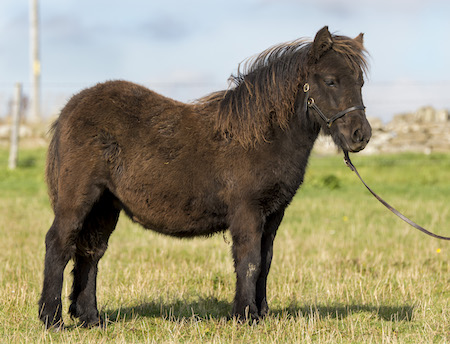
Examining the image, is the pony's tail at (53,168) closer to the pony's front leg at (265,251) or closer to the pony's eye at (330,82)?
the pony's front leg at (265,251)

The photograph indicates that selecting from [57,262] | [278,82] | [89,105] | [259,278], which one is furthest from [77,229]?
[278,82]

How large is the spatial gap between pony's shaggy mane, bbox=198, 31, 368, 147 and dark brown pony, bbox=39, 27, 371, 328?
0.03ft

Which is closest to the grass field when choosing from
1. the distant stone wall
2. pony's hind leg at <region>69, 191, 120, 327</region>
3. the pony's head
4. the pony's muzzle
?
pony's hind leg at <region>69, 191, 120, 327</region>

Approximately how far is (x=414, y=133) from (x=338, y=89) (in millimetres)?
17285

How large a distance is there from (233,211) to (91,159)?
1.44 m

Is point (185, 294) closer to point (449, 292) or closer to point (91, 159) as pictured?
point (91, 159)

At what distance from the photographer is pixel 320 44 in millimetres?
5066

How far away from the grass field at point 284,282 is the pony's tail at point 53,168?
1.29m

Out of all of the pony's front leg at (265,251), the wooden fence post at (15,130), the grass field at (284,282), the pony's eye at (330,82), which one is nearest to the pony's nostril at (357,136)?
the pony's eye at (330,82)

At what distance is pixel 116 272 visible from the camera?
7637 millimetres

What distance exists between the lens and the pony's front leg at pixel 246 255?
16.6ft

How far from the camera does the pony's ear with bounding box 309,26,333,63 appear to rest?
5.01 m

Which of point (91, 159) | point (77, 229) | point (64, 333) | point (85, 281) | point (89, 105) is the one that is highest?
point (89, 105)

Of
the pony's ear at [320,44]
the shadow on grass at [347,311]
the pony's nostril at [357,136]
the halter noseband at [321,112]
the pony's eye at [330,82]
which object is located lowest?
the shadow on grass at [347,311]
